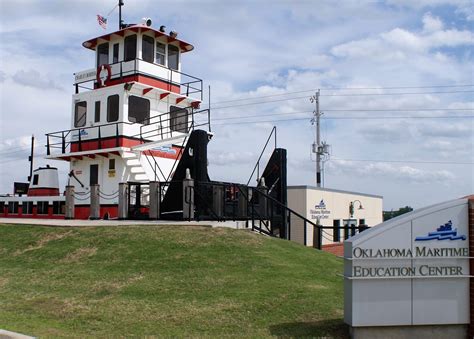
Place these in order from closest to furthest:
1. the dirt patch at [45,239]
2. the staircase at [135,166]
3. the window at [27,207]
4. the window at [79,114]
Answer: the dirt patch at [45,239]
the staircase at [135,166]
the window at [79,114]
the window at [27,207]

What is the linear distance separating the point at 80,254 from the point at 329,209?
19326 millimetres

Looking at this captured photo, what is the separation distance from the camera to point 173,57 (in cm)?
2367

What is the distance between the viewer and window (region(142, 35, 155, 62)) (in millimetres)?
22344

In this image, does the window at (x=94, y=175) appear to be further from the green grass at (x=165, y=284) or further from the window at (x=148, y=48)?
the green grass at (x=165, y=284)

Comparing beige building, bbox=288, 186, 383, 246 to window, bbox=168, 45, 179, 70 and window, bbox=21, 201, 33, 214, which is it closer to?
window, bbox=168, 45, 179, 70

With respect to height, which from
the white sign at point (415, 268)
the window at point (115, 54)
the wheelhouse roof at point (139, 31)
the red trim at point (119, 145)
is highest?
the wheelhouse roof at point (139, 31)

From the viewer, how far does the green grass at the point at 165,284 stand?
776 cm

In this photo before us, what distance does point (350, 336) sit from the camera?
7.36m

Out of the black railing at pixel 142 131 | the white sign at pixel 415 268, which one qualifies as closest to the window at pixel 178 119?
the black railing at pixel 142 131

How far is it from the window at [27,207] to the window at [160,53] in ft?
28.6

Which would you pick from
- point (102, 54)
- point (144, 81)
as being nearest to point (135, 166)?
point (144, 81)

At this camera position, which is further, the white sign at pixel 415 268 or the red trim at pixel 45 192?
the red trim at pixel 45 192

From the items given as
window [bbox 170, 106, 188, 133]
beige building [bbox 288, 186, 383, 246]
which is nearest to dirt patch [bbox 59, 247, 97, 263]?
beige building [bbox 288, 186, 383, 246]

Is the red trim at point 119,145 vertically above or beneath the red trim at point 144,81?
beneath
